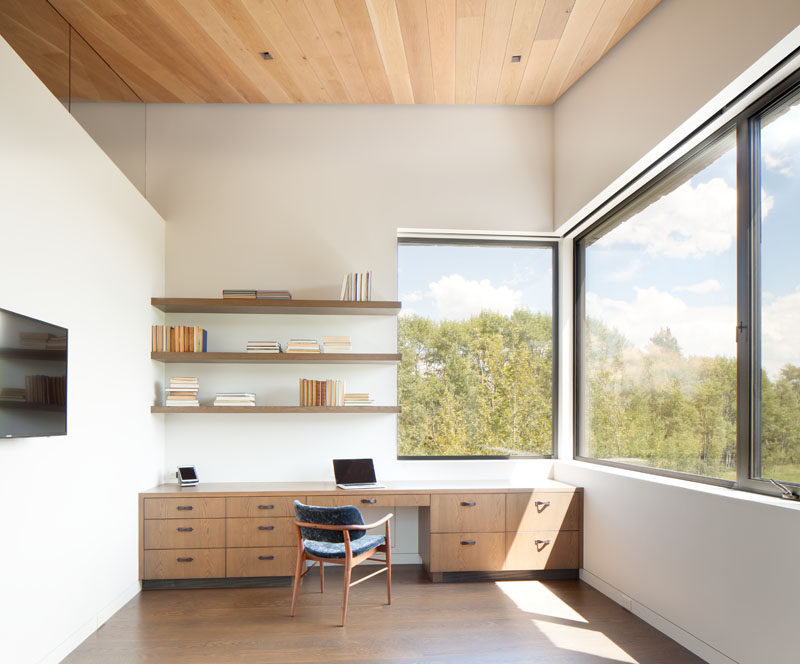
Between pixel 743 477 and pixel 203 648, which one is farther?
pixel 203 648

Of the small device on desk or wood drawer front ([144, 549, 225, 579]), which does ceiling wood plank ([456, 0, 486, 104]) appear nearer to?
the small device on desk

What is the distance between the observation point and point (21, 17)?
312 centimetres

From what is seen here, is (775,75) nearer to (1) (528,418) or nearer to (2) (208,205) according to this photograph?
(1) (528,418)

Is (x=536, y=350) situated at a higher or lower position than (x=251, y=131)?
lower

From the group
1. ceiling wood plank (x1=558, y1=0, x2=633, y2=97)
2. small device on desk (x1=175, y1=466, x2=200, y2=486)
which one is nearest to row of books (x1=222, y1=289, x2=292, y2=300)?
small device on desk (x1=175, y1=466, x2=200, y2=486)

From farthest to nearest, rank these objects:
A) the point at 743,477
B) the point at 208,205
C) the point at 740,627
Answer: the point at 208,205
the point at 743,477
the point at 740,627

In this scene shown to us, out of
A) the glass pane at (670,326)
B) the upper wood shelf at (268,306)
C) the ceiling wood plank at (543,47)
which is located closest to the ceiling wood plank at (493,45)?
the ceiling wood plank at (543,47)

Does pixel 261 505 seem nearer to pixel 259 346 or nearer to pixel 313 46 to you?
pixel 259 346

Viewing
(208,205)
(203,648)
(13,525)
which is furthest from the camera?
(208,205)

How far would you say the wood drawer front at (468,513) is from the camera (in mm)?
4781

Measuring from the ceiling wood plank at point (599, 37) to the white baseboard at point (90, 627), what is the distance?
4.63 metres

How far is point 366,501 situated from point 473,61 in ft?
10.8

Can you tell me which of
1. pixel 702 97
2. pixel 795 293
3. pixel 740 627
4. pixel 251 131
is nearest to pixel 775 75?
pixel 702 97

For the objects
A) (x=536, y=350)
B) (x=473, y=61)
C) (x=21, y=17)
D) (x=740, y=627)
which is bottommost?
(x=740, y=627)
